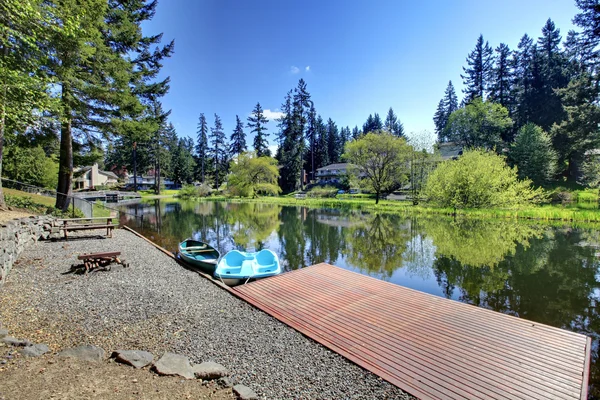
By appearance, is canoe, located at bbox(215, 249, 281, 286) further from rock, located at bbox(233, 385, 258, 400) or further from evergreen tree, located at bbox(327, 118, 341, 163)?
evergreen tree, located at bbox(327, 118, 341, 163)

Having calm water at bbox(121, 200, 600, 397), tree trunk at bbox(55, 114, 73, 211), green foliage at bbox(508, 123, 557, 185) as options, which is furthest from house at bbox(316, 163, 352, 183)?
tree trunk at bbox(55, 114, 73, 211)

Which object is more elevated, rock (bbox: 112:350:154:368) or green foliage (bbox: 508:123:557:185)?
green foliage (bbox: 508:123:557:185)

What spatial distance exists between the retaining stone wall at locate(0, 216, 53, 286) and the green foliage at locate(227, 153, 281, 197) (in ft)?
119

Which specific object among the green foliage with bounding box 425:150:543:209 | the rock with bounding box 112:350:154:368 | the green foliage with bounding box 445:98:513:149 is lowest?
the rock with bounding box 112:350:154:368

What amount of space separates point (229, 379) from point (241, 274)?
14.8ft

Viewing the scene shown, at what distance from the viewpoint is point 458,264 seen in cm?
1045

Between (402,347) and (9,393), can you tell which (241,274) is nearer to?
(402,347)

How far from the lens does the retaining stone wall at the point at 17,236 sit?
6.39m

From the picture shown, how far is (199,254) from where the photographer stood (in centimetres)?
1041

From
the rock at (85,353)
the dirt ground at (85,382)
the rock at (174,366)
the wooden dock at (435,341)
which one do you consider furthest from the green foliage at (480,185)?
the rock at (85,353)

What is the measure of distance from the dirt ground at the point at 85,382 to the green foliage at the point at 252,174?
44497 millimetres

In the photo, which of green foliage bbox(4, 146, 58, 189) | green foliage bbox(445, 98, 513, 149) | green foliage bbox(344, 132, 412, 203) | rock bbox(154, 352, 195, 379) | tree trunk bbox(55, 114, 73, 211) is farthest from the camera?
green foliage bbox(445, 98, 513, 149)

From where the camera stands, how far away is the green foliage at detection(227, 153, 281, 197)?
4731 centimetres

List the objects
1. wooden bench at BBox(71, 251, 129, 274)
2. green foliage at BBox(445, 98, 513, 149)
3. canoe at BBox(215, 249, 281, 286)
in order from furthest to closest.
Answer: green foliage at BBox(445, 98, 513, 149)
canoe at BBox(215, 249, 281, 286)
wooden bench at BBox(71, 251, 129, 274)
